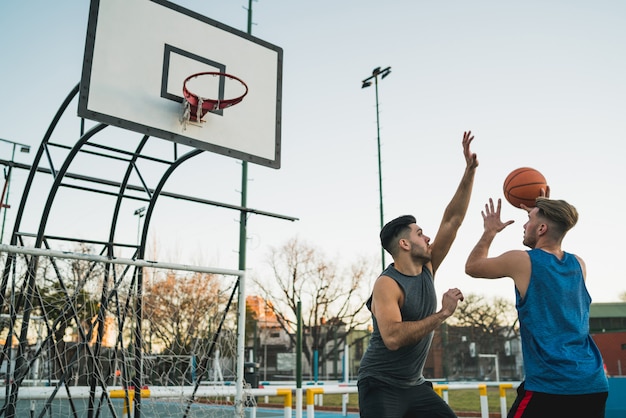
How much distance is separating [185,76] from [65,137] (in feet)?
6.35

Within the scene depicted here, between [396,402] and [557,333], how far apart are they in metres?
1.08

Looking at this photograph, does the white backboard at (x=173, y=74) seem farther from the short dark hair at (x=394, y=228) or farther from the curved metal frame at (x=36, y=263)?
the short dark hair at (x=394, y=228)

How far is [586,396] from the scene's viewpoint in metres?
2.77

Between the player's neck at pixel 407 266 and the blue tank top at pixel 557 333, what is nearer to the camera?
the blue tank top at pixel 557 333

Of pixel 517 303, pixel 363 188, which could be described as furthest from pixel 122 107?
pixel 363 188

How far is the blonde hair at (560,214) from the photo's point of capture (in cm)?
315

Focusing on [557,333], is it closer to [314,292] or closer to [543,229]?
[543,229]

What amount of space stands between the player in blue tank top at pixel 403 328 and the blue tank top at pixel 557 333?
1.39ft

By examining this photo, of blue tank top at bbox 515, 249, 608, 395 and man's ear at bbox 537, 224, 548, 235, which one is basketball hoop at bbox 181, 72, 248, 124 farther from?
blue tank top at bbox 515, 249, 608, 395

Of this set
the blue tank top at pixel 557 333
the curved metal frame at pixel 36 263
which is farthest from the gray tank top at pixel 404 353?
the curved metal frame at pixel 36 263

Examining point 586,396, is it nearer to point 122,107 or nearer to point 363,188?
point 122,107

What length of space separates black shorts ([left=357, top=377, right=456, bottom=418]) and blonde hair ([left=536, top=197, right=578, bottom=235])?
4.41 ft

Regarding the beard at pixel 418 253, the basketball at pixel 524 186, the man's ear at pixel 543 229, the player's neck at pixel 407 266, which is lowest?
the player's neck at pixel 407 266

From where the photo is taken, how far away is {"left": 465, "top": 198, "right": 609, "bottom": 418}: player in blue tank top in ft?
9.11
